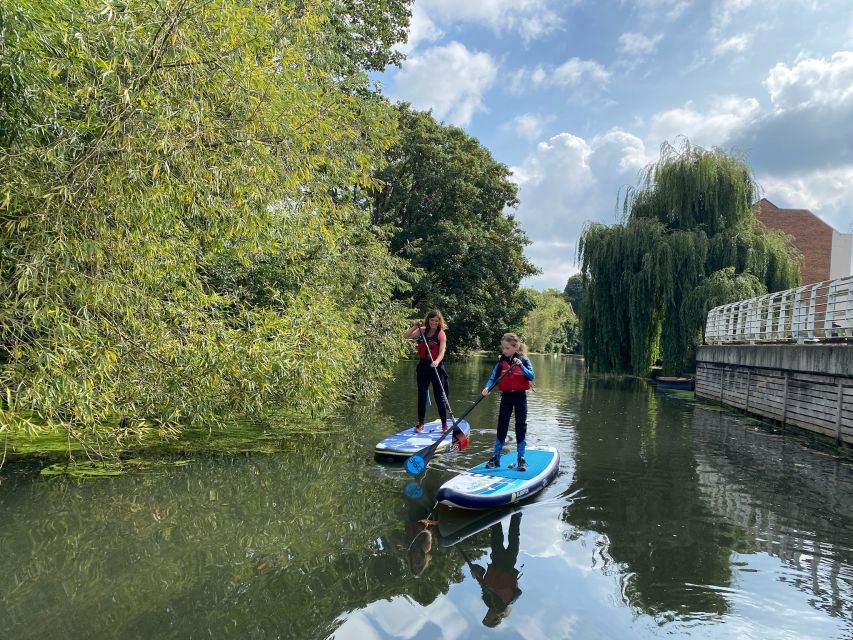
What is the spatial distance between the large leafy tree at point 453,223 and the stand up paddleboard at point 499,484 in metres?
20.0

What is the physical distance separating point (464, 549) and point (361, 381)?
8674 mm

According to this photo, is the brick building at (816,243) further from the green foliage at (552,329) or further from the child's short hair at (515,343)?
the child's short hair at (515,343)

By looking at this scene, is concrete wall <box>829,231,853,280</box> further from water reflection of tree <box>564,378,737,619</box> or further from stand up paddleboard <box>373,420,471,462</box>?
stand up paddleboard <box>373,420,471,462</box>

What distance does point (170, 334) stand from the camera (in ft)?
22.3

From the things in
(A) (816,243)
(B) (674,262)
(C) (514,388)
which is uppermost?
(A) (816,243)

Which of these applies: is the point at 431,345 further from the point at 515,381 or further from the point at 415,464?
the point at 415,464

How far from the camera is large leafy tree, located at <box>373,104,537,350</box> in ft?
92.2

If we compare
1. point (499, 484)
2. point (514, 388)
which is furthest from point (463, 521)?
point (514, 388)

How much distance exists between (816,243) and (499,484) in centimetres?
3826

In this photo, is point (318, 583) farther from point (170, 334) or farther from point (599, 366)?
point (599, 366)

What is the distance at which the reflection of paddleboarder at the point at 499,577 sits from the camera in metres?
4.10

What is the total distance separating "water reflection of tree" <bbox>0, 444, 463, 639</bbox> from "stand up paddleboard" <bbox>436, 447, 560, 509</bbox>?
2.10 feet

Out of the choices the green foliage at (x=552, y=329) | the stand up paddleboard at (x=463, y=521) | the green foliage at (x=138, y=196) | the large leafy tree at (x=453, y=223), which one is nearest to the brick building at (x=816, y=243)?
the large leafy tree at (x=453, y=223)

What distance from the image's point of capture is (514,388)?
7102 mm
